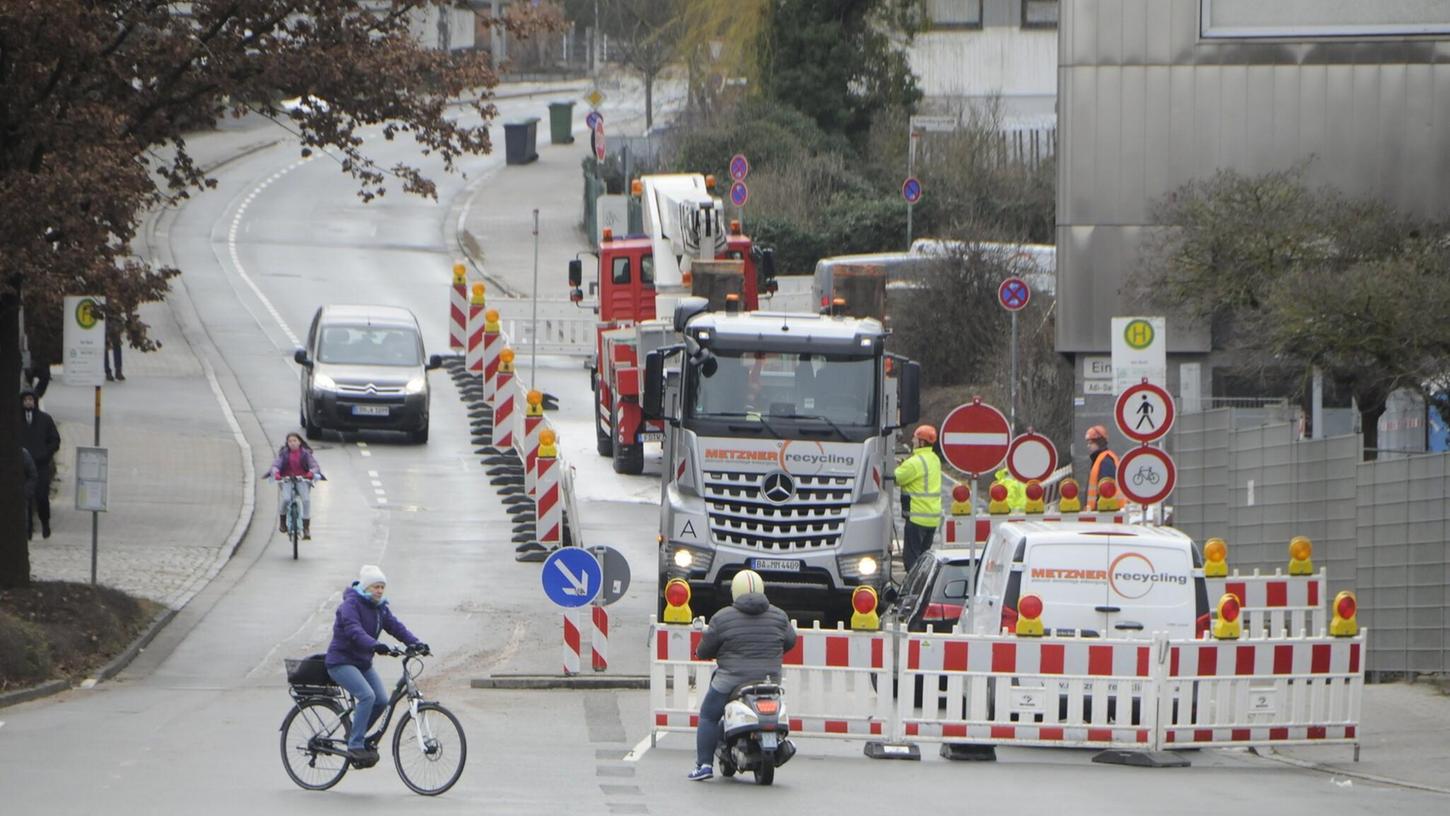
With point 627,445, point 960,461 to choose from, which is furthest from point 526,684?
point 627,445

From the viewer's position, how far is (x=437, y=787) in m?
13.2

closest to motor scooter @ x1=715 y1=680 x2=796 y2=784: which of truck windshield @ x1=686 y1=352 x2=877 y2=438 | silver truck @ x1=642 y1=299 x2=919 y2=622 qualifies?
silver truck @ x1=642 y1=299 x2=919 y2=622

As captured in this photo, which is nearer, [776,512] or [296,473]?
[776,512]

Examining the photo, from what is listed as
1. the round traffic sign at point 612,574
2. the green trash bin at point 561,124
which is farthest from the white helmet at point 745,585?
the green trash bin at point 561,124

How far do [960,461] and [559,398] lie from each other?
20.7 meters

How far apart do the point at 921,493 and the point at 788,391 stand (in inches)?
141

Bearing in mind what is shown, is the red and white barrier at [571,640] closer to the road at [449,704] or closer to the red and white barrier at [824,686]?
the road at [449,704]

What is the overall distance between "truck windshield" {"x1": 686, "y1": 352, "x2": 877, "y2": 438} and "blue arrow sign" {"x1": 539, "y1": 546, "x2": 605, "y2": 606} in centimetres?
226

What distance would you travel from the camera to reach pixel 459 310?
122 ft

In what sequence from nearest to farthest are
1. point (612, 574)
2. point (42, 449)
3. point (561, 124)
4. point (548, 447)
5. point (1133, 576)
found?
1. point (1133, 576)
2. point (612, 574)
3. point (548, 447)
4. point (42, 449)
5. point (561, 124)

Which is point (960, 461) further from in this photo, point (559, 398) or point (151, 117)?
point (559, 398)

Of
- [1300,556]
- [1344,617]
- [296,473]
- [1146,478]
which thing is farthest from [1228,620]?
[296,473]

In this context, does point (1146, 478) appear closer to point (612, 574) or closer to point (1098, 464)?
point (1098, 464)

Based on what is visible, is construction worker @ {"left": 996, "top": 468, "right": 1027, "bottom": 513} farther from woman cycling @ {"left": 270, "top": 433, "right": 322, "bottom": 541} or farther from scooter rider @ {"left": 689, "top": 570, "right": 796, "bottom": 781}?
scooter rider @ {"left": 689, "top": 570, "right": 796, "bottom": 781}
